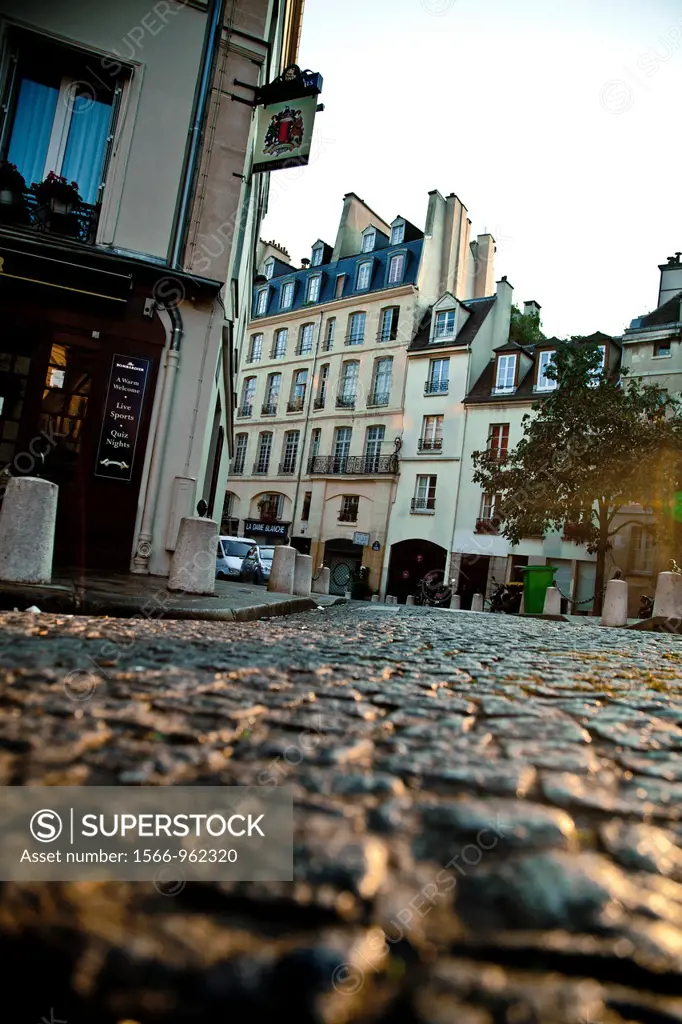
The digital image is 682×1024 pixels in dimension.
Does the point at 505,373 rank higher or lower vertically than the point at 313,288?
lower

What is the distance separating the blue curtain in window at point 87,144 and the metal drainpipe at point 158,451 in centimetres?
238

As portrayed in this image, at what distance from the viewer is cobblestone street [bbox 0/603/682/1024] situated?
2.62ft

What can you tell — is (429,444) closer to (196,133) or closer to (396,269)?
(396,269)

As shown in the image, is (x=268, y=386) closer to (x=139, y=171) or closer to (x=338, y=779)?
(x=139, y=171)

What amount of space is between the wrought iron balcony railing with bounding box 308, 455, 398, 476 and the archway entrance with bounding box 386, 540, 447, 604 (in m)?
3.84

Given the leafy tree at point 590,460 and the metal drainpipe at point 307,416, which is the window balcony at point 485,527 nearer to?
the leafy tree at point 590,460

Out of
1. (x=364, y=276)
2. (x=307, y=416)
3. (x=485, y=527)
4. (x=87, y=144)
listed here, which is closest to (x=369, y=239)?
(x=364, y=276)

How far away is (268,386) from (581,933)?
130 ft

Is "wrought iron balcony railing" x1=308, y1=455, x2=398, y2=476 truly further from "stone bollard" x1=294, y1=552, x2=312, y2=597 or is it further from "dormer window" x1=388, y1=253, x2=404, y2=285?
"stone bollard" x1=294, y1=552, x2=312, y2=597

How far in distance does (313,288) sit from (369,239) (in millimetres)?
4287

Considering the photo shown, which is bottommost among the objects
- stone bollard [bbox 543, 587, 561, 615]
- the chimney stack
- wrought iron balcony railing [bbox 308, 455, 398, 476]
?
stone bollard [bbox 543, 587, 561, 615]

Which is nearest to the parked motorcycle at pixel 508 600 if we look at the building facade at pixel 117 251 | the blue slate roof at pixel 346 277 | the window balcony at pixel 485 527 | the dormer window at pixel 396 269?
the window balcony at pixel 485 527

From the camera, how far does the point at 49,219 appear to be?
31.4ft

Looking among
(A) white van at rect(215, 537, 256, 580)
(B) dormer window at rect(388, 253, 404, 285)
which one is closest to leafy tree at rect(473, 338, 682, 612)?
(A) white van at rect(215, 537, 256, 580)
